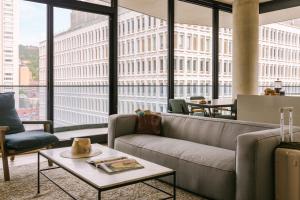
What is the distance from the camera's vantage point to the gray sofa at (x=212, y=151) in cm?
213

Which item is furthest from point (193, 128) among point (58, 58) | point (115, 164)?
point (58, 58)

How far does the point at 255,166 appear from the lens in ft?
6.89

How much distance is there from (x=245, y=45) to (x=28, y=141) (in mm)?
4821

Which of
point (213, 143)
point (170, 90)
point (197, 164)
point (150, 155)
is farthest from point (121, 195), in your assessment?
point (170, 90)

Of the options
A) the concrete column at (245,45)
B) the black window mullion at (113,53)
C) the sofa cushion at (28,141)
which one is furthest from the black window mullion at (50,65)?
the concrete column at (245,45)

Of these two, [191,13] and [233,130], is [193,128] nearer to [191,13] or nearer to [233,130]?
[233,130]

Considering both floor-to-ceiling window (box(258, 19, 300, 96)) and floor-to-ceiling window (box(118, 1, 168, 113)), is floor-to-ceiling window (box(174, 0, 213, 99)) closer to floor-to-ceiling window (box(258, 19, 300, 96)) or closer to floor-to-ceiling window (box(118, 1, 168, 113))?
floor-to-ceiling window (box(118, 1, 168, 113))

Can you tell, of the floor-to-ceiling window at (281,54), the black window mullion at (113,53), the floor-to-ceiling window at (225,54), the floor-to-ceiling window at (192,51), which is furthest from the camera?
the floor-to-ceiling window at (281,54)

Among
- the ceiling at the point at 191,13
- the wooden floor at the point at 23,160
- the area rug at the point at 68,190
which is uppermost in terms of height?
the ceiling at the point at 191,13

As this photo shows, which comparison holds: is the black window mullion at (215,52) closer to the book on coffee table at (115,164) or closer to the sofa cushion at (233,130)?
the sofa cushion at (233,130)

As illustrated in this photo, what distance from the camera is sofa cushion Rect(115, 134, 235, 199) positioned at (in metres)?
2.28

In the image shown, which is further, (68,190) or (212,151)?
(68,190)

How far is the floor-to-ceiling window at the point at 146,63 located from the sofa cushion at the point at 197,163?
2.57 m

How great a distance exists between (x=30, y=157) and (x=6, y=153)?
987 mm
